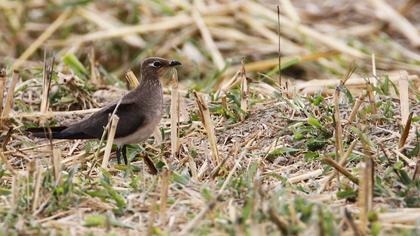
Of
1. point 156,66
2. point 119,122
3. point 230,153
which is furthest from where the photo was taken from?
point 156,66

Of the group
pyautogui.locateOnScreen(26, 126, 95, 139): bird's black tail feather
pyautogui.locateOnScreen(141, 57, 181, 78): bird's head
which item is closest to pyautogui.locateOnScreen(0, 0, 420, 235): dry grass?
pyautogui.locateOnScreen(26, 126, 95, 139): bird's black tail feather

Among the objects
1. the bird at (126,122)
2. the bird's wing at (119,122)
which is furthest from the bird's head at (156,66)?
the bird's wing at (119,122)

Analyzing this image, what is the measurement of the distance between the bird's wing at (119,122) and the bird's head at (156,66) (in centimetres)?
38

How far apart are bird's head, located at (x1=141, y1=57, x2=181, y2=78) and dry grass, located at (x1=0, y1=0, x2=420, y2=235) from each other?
0.23m

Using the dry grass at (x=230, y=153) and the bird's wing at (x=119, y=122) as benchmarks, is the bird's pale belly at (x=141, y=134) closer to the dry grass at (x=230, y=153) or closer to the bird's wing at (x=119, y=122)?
the bird's wing at (x=119, y=122)

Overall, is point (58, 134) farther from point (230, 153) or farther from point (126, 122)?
point (230, 153)

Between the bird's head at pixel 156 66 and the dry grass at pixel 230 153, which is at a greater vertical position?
the bird's head at pixel 156 66

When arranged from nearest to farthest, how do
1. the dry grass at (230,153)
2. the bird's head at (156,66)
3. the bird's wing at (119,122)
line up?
the dry grass at (230,153)
the bird's wing at (119,122)
the bird's head at (156,66)

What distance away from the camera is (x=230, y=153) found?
5.99 m

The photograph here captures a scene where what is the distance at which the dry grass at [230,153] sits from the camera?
16.5 feet

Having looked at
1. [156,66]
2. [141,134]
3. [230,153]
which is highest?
[156,66]

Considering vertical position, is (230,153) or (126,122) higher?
(126,122)

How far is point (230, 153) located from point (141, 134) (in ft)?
2.21

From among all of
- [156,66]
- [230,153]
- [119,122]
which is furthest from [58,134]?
[230,153]
